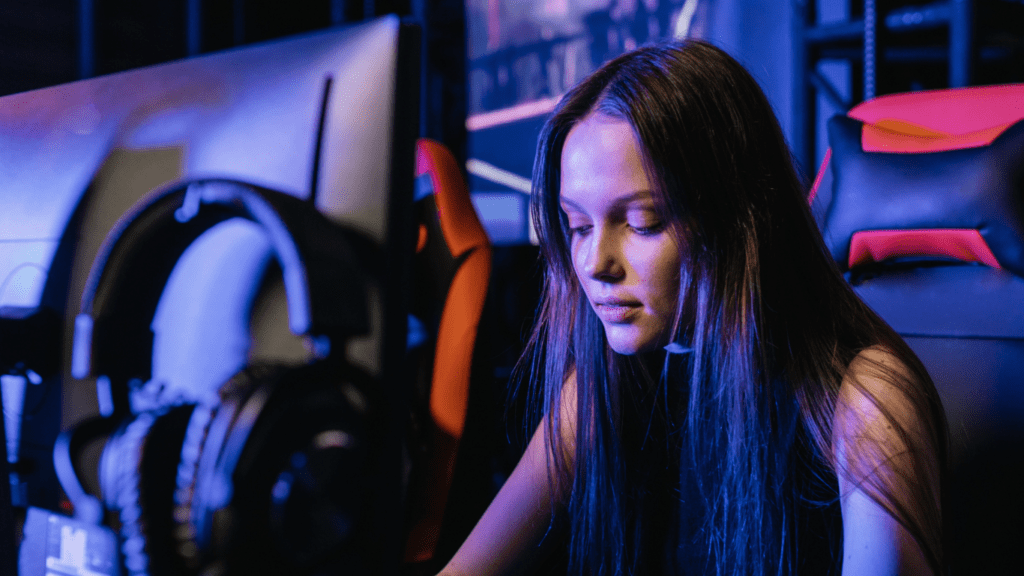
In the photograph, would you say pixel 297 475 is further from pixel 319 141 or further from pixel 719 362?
pixel 719 362

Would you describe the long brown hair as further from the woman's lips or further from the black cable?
the black cable

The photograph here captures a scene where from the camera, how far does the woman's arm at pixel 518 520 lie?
0.75 meters

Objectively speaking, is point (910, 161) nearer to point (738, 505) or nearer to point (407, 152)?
point (738, 505)

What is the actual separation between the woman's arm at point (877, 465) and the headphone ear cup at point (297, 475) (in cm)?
43

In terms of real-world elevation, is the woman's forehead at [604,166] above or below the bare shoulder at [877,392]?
above

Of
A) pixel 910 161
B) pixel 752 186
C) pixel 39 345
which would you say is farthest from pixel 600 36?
pixel 39 345

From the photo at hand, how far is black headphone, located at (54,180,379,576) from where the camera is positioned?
38cm

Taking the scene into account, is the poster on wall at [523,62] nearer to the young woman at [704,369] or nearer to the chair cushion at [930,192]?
the chair cushion at [930,192]

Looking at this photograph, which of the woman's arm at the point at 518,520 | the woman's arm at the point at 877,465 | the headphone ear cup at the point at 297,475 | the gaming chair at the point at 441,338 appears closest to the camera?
the headphone ear cup at the point at 297,475

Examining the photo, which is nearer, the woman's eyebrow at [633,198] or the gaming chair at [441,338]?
the woman's eyebrow at [633,198]

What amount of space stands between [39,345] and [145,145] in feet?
0.58

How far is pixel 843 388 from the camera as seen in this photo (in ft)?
2.19

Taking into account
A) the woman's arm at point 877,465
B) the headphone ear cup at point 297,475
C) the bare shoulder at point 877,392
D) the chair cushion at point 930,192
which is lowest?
the woman's arm at point 877,465

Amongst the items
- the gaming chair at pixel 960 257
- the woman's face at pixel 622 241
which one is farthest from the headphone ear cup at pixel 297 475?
the gaming chair at pixel 960 257
